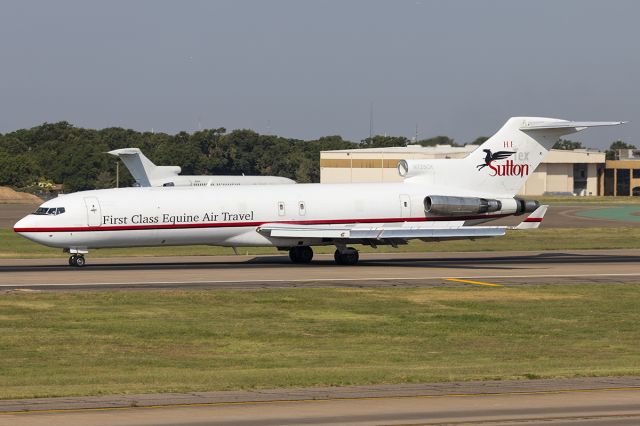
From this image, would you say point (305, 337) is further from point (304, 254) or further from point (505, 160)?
point (505, 160)

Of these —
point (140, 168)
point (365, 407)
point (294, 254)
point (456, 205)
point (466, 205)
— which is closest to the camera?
point (365, 407)

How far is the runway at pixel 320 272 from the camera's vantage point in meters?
38.4

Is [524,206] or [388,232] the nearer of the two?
[388,232]

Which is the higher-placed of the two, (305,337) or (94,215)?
(94,215)

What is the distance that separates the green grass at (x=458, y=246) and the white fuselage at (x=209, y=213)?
839 centimetres

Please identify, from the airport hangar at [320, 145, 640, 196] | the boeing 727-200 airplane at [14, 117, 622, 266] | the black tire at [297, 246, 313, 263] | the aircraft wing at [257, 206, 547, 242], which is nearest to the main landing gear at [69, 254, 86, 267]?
the boeing 727-200 airplane at [14, 117, 622, 266]

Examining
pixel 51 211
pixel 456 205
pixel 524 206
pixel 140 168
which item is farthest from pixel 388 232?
pixel 140 168

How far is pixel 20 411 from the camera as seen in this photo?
55.6 feet

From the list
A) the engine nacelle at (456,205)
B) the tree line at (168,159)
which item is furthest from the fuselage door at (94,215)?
the tree line at (168,159)

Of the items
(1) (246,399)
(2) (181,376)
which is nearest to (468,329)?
(2) (181,376)

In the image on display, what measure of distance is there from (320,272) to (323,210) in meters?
4.44

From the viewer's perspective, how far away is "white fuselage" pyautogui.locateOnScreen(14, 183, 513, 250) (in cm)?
4341

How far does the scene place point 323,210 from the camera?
46.7m

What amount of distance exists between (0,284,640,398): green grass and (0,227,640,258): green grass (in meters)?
20.3
